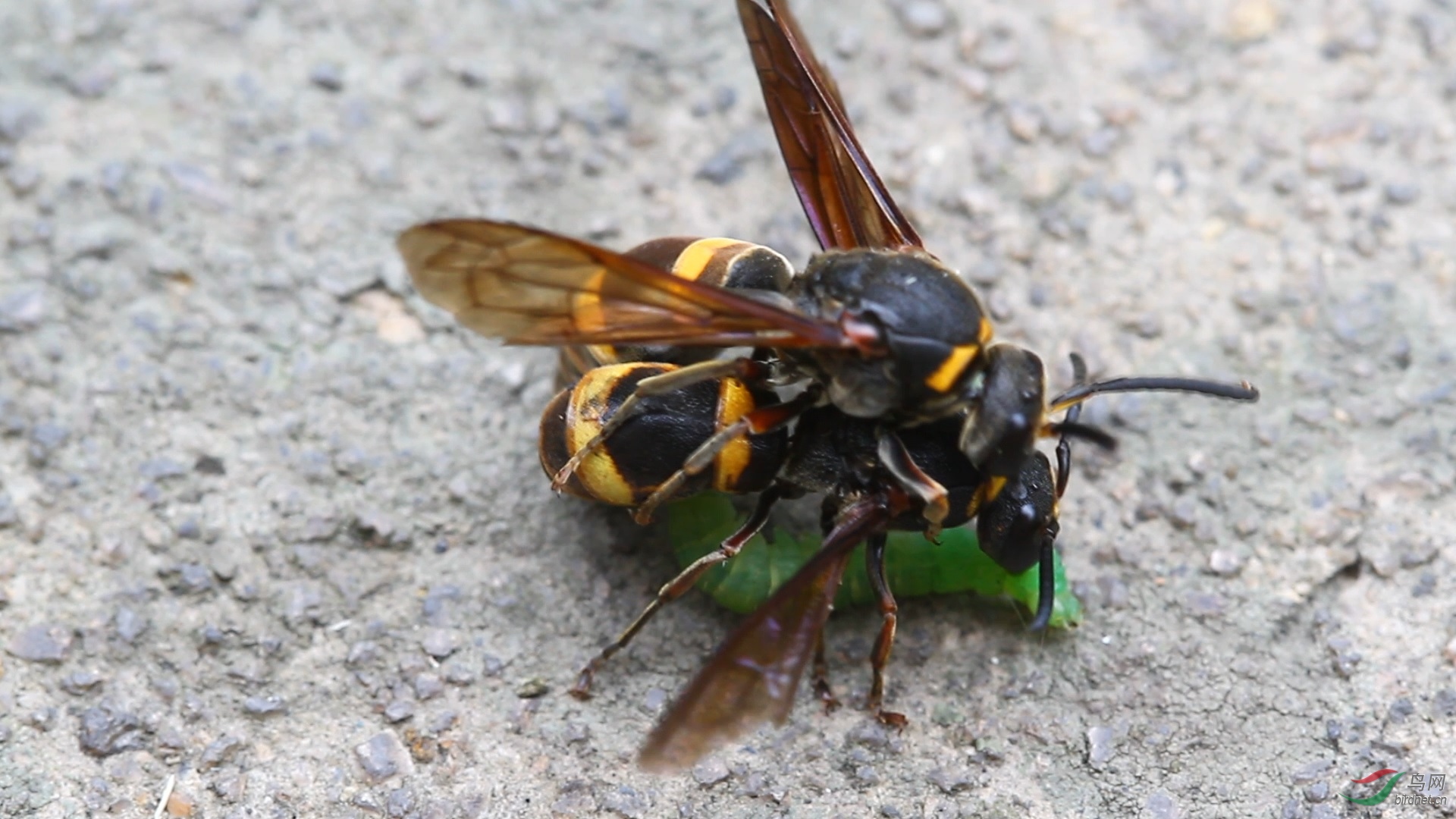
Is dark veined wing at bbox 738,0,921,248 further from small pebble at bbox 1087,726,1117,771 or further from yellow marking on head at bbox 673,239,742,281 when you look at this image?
small pebble at bbox 1087,726,1117,771

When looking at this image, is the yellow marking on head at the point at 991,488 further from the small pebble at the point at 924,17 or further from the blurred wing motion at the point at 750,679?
the small pebble at the point at 924,17

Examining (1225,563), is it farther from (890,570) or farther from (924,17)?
(924,17)

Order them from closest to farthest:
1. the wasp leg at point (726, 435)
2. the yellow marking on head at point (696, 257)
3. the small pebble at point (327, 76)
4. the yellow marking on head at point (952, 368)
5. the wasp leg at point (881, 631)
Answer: the yellow marking on head at point (952, 368) → the wasp leg at point (726, 435) → the wasp leg at point (881, 631) → the yellow marking on head at point (696, 257) → the small pebble at point (327, 76)

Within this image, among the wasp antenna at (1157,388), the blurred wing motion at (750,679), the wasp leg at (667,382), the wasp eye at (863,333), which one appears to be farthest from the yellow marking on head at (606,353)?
the wasp antenna at (1157,388)

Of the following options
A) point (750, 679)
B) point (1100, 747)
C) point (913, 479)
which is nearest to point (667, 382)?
point (913, 479)

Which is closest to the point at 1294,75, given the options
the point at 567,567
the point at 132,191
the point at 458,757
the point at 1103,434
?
the point at 1103,434

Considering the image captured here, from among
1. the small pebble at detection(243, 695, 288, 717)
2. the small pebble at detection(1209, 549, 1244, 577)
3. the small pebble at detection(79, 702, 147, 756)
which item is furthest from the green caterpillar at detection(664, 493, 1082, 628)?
the small pebble at detection(79, 702, 147, 756)
